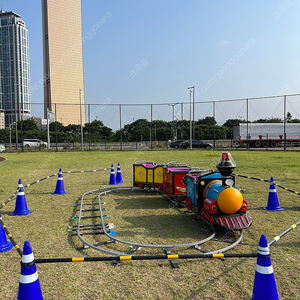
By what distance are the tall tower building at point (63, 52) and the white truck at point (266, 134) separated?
26407 mm

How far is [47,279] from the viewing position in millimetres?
3600

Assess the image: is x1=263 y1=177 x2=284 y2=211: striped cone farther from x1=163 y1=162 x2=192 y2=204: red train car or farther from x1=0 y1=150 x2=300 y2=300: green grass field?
x1=163 y1=162 x2=192 y2=204: red train car

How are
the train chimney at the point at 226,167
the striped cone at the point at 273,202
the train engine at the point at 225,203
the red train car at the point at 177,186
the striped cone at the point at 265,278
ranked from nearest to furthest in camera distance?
the striped cone at the point at 265,278 < the train engine at the point at 225,203 < the train chimney at the point at 226,167 < the striped cone at the point at 273,202 < the red train car at the point at 177,186

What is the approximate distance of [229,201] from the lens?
16.5ft

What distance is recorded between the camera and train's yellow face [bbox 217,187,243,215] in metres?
5.04

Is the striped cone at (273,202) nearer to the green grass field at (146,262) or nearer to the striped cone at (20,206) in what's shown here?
the green grass field at (146,262)

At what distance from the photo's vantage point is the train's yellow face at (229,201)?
504 cm

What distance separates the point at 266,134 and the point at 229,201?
41265 millimetres

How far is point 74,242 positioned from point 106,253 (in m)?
0.85

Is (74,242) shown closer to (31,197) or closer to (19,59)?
(31,197)

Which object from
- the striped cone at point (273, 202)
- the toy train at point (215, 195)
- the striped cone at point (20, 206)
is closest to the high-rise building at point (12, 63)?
the striped cone at point (20, 206)

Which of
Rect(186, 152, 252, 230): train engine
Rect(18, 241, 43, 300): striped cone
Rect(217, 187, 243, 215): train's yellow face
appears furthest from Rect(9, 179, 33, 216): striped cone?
Rect(217, 187, 243, 215): train's yellow face

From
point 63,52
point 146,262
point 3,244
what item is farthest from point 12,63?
point 146,262

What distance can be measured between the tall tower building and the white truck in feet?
86.6
